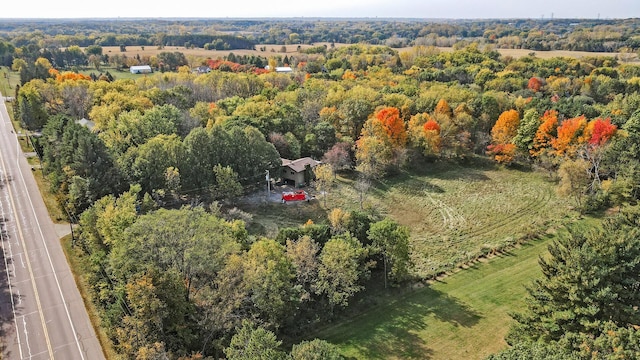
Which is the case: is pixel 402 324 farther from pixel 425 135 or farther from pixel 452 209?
pixel 425 135

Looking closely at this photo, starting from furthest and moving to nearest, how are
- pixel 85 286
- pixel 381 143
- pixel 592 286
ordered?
pixel 381 143, pixel 85 286, pixel 592 286

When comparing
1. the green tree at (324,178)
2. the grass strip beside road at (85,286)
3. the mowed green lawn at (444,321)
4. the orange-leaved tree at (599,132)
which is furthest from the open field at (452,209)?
the grass strip beside road at (85,286)

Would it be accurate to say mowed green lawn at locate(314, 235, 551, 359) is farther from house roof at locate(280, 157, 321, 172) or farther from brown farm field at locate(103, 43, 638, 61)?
brown farm field at locate(103, 43, 638, 61)

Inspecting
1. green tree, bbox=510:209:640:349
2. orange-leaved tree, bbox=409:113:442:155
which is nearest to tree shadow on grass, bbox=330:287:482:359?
green tree, bbox=510:209:640:349

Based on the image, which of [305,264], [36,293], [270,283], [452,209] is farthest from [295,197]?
[36,293]

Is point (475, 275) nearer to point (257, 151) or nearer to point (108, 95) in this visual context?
point (257, 151)

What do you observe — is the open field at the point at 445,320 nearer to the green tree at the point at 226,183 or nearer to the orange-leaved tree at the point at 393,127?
the green tree at the point at 226,183

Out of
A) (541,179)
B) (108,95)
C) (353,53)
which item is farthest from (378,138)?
(353,53)

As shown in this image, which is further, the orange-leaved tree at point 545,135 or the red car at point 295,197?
the orange-leaved tree at point 545,135
